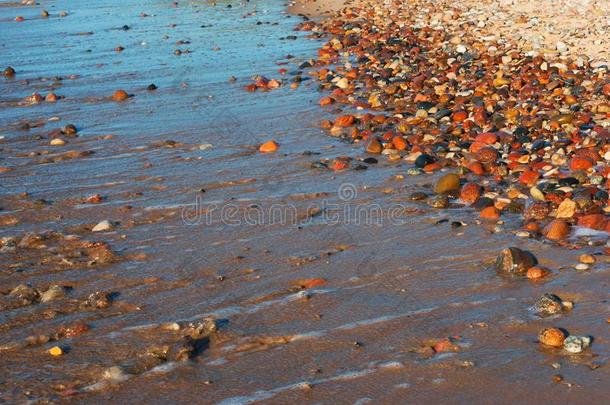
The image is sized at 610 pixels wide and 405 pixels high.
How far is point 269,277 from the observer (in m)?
5.05

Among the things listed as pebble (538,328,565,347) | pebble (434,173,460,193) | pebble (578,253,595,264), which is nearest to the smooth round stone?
pebble (434,173,460,193)

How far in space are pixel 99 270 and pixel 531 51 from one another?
308 inches

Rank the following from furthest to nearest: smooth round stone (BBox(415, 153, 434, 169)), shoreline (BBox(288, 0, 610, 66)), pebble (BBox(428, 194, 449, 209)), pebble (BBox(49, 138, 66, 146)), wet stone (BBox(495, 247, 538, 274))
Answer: shoreline (BBox(288, 0, 610, 66)), pebble (BBox(49, 138, 66, 146)), smooth round stone (BBox(415, 153, 434, 169)), pebble (BBox(428, 194, 449, 209)), wet stone (BBox(495, 247, 538, 274))

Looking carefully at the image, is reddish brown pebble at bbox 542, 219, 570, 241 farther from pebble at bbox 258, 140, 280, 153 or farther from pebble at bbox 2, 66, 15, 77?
pebble at bbox 2, 66, 15, 77

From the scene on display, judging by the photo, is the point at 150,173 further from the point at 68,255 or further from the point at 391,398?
the point at 391,398

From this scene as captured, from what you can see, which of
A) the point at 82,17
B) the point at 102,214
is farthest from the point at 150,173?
the point at 82,17

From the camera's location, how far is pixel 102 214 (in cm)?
624

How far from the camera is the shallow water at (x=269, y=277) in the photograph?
3852 millimetres

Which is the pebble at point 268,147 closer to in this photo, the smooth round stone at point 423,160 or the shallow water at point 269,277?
the shallow water at point 269,277

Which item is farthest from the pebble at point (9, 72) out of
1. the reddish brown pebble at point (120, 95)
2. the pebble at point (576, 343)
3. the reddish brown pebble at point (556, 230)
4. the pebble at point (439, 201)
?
the pebble at point (576, 343)

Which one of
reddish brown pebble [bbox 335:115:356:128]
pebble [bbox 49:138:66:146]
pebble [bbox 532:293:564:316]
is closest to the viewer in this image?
pebble [bbox 532:293:564:316]

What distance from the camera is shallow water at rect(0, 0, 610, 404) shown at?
3.85m

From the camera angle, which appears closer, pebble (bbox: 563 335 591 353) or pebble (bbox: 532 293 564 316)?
pebble (bbox: 563 335 591 353)

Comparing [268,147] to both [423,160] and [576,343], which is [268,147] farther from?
[576,343]
